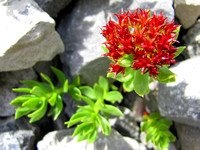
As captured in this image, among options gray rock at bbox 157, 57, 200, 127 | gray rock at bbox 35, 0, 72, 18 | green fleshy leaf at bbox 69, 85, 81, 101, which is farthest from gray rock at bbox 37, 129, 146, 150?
gray rock at bbox 35, 0, 72, 18

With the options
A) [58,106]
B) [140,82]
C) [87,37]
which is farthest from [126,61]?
[58,106]

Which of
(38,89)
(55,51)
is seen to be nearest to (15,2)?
(55,51)

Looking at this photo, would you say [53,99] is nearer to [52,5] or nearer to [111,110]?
[111,110]

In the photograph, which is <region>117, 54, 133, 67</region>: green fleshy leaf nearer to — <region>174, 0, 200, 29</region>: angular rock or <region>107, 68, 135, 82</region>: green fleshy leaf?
<region>107, 68, 135, 82</region>: green fleshy leaf

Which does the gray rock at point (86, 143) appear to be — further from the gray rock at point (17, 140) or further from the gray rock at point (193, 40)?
the gray rock at point (193, 40)

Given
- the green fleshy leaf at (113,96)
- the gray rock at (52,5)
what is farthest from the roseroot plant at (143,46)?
the gray rock at (52,5)

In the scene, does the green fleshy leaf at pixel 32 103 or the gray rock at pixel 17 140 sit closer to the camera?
the green fleshy leaf at pixel 32 103
